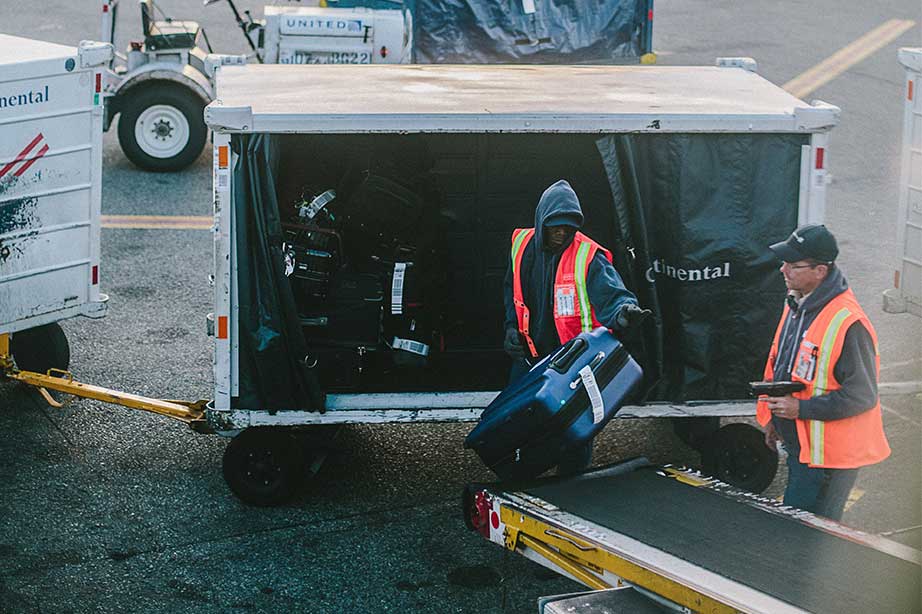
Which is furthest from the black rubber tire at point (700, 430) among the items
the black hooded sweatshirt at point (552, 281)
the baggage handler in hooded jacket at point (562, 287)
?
the black hooded sweatshirt at point (552, 281)

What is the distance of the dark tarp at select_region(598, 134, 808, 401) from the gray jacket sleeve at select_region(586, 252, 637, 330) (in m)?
0.59

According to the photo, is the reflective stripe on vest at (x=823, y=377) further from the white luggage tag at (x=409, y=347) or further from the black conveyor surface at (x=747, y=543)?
the white luggage tag at (x=409, y=347)

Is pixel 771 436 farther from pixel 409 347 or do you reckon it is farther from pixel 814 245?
pixel 409 347

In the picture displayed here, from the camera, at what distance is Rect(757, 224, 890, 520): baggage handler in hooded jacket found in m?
5.34

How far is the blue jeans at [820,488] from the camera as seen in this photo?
5465 mm

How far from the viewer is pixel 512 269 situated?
21.2 feet

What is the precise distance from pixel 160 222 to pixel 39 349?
3.61 metres

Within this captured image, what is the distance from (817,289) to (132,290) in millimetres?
6133

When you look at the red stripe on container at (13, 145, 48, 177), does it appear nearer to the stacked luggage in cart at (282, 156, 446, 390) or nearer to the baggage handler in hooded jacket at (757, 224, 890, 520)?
the stacked luggage in cart at (282, 156, 446, 390)

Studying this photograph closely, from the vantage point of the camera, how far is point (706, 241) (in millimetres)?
6676

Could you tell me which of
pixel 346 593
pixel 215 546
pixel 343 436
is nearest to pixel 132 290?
pixel 343 436

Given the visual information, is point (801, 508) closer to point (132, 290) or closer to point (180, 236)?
point (132, 290)

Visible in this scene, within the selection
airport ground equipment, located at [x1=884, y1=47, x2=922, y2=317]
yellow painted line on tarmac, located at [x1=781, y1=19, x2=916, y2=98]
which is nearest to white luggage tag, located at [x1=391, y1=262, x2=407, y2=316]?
airport ground equipment, located at [x1=884, y1=47, x2=922, y2=317]

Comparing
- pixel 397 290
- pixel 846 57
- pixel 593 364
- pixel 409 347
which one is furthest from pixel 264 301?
pixel 846 57
